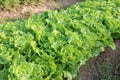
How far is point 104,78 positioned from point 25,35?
5.61 feet

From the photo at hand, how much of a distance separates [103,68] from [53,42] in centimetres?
142

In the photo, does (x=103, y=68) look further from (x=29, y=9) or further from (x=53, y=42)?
(x=29, y=9)

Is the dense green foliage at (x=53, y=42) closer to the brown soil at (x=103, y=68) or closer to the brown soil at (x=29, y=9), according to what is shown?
the brown soil at (x=103, y=68)

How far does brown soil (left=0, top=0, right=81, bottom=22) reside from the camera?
20.0ft

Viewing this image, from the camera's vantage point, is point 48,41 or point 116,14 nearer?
point 48,41

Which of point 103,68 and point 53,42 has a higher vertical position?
point 53,42

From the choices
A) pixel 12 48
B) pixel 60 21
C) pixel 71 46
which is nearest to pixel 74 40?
Result: pixel 71 46

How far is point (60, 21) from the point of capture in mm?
4551

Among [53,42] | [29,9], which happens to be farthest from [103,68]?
[29,9]

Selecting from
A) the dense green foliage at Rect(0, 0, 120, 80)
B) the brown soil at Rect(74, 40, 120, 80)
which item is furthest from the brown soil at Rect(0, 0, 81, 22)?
the brown soil at Rect(74, 40, 120, 80)

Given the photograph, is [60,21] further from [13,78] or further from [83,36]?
[13,78]

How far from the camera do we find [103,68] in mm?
5070

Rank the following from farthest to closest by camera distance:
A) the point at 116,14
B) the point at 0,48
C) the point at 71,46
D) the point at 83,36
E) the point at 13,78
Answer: the point at 116,14 < the point at 83,36 < the point at 71,46 < the point at 0,48 < the point at 13,78

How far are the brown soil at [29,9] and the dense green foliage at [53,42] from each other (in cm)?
143
